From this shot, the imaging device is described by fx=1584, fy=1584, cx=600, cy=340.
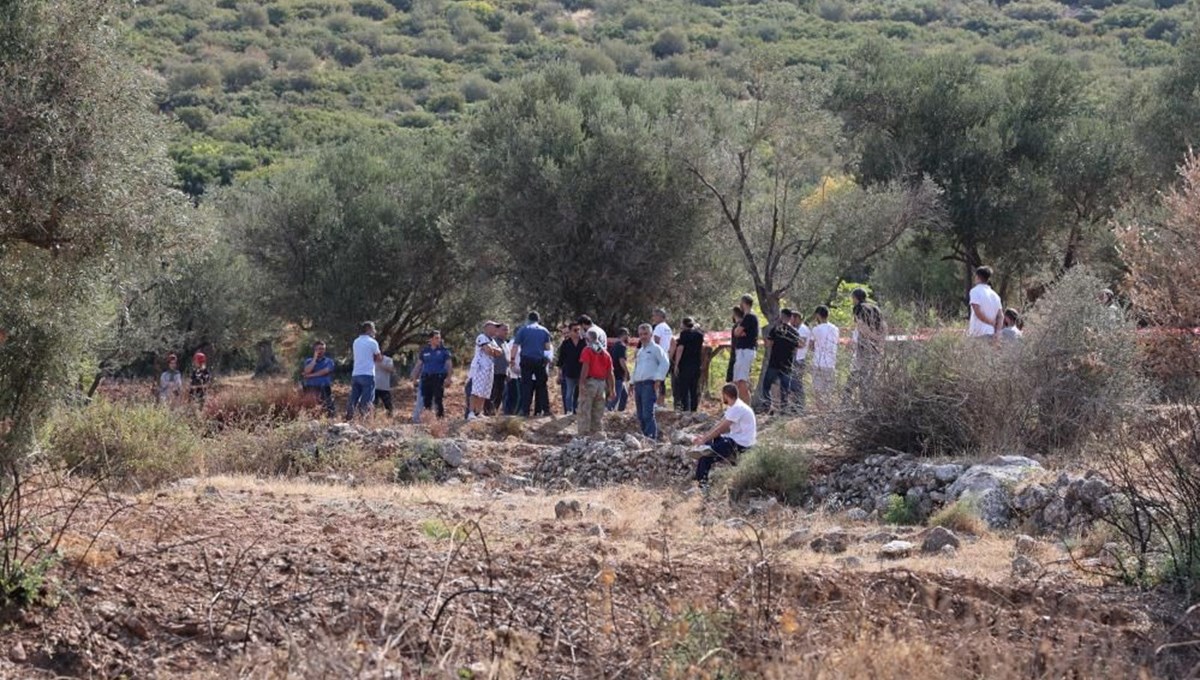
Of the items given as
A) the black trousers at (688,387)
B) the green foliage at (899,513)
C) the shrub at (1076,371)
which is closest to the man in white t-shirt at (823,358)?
the shrub at (1076,371)

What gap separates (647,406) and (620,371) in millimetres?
3000

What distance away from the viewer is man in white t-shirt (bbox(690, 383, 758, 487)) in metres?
14.9

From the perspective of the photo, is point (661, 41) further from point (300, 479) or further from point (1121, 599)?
point (1121, 599)

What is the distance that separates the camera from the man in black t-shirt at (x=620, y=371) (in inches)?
813

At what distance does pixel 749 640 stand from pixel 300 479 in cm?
870

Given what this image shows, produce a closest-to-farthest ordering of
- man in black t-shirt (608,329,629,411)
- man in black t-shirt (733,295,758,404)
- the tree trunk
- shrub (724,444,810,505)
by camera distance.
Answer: shrub (724,444,810,505)
man in black t-shirt (733,295,758,404)
man in black t-shirt (608,329,629,411)
the tree trunk

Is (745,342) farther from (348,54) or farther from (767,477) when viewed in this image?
(348,54)

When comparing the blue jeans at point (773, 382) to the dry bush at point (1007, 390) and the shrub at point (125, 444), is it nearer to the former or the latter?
the dry bush at point (1007, 390)

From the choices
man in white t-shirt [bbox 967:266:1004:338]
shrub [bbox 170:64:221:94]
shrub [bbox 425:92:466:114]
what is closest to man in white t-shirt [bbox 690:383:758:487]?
man in white t-shirt [bbox 967:266:1004:338]

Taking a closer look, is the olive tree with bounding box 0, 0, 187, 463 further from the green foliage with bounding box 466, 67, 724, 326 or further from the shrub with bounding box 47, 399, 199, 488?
the green foliage with bounding box 466, 67, 724, 326

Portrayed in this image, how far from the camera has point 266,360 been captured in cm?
3775

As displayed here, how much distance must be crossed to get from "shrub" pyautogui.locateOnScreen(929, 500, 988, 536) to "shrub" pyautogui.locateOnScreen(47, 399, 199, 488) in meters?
7.02

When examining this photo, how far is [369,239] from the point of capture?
106 ft

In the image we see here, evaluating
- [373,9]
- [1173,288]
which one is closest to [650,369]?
[1173,288]
